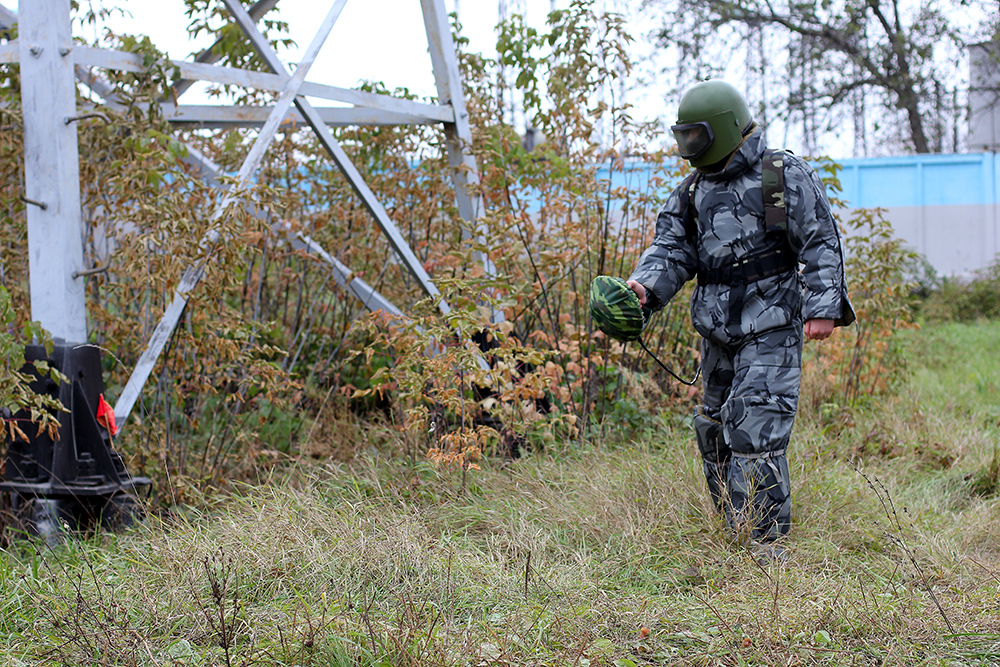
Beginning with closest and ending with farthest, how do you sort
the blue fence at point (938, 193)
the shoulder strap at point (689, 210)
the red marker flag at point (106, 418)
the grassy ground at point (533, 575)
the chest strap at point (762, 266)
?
the grassy ground at point (533, 575), the chest strap at point (762, 266), the shoulder strap at point (689, 210), the red marker flag at point (106, 418), the blue fence at point (938, 193)

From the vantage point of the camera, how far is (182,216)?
348cm

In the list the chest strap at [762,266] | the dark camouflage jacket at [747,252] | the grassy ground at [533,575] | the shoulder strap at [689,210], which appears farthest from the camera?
the shoulder strap at [689,210]

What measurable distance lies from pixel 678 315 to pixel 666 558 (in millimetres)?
2325

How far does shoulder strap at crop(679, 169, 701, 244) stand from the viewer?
132 inches

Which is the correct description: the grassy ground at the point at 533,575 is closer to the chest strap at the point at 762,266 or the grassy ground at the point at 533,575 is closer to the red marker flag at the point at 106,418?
the red marker flag at the point at 106,418

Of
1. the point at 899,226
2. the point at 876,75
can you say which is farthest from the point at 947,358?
the point at 876,75

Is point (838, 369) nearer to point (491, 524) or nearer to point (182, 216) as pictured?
point (491, 524)

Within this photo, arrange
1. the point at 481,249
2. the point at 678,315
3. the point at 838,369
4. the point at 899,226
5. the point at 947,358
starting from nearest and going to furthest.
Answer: the point at 481,249 < the point at 678,315 < the point at 838,369 < the point at 947,358 < the point at 899,226

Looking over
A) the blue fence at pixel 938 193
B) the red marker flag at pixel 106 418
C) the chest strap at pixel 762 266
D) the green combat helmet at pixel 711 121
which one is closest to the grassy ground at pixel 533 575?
the red marker flag at pixel 106 418

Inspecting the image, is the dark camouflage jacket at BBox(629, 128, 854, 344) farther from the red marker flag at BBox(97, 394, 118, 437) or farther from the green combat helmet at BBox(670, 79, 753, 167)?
the red marker flag at BBox(97, 394, 118, 437)

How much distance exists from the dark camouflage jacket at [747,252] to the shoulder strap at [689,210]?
0.7 inches

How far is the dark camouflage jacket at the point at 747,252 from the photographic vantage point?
305 centimetres

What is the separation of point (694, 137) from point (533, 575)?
1.63m

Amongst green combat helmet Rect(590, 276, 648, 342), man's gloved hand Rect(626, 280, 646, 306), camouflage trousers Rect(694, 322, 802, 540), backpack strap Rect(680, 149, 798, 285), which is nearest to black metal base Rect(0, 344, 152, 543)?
green combat helmet Rect(590, 276, 648, 342)
